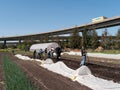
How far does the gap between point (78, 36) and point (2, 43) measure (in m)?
68.7

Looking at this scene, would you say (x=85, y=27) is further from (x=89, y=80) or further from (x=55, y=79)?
(x=89, y=80)

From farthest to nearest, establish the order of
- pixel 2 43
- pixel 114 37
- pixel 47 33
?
pixel 2 43, pixel 47 33, pixel 114 37

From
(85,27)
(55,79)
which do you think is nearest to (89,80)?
(55,79)

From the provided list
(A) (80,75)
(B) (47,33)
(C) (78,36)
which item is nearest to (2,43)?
(B) (47,33)

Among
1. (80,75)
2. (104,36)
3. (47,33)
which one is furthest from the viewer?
(47,33)

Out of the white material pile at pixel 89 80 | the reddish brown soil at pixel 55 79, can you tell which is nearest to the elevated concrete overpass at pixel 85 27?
the reddish brown soil at pixel 55 79

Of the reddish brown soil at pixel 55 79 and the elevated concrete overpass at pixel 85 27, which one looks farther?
the elevated concrete overpass at pixel 85 27

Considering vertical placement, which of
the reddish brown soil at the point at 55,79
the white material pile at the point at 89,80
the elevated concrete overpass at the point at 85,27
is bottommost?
the reddish brown soil at the point at 55,79

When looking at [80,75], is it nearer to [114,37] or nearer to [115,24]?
[115,24]

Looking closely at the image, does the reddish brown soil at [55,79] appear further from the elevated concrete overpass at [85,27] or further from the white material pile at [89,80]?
the elevated concrete overpass at [85,27]

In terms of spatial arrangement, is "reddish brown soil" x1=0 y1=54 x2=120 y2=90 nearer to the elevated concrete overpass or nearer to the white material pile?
the white material pile

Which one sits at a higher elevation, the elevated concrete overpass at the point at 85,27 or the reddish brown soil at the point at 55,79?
the elevated concrete overpass at the point at 85,27

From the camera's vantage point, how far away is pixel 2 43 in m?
126

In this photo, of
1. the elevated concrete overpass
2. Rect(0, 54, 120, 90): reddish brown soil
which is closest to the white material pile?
Rect(0, 54, 120, 90): reddish brown soil
